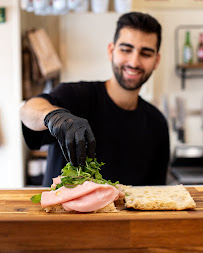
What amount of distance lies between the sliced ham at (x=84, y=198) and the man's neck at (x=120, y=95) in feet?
2.92

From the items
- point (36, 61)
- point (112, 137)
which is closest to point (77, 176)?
point (112, 137)

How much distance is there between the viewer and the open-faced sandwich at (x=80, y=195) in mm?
1117

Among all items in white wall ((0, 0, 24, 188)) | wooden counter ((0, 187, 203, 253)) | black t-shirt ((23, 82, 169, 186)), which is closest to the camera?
wooden counter ((0, 187, 203, 253))

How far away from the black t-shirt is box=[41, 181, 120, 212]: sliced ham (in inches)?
25.1

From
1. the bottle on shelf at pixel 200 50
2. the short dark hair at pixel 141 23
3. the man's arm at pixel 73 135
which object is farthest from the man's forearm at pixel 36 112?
the bottle on shelf at pixel 200 50

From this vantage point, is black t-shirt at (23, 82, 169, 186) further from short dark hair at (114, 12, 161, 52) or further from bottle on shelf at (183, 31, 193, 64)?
bottle on shelf at (183, 31, 193, 64)

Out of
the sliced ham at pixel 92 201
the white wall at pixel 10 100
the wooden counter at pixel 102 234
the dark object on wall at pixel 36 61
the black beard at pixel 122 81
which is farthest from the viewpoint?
the dark object on wall at pixel 36 61

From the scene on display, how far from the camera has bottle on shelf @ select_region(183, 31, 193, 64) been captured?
12.3ft

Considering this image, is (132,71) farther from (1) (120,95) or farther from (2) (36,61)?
(2) (36,61)

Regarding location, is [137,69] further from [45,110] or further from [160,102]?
[160,102]

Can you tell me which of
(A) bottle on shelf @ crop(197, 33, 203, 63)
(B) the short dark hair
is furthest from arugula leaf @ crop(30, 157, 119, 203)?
(A) bottle on shelf @ crop(197, 33, 203, 63)

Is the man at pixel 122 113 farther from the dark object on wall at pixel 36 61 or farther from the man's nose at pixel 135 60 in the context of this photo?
the dark object on wall at pixel 36 61

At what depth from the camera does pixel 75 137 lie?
3.84ft

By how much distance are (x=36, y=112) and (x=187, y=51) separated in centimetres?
254
